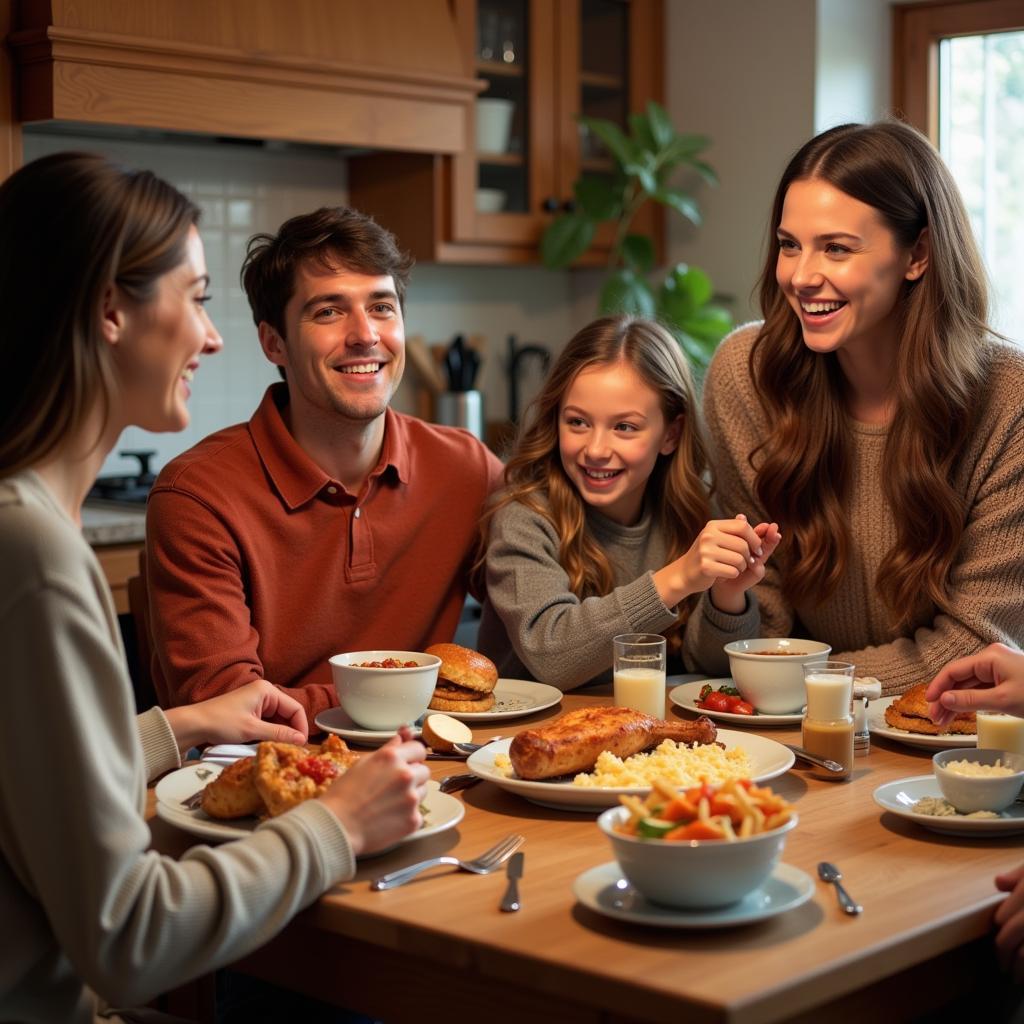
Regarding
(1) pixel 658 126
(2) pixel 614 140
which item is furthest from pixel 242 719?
(1) pixel 658 126

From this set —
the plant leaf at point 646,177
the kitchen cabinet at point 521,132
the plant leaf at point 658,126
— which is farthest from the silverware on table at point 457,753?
the plant leaf at point 658,126

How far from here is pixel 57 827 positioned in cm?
123

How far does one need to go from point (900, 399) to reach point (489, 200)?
7.66 feet

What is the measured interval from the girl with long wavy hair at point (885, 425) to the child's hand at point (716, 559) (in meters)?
0.17

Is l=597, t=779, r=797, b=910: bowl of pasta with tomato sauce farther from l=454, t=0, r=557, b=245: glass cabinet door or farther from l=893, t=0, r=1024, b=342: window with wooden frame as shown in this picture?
l=893, t=0, r=1024, b=342: window with wooden frame

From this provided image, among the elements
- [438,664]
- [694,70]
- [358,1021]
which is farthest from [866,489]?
[694,70]

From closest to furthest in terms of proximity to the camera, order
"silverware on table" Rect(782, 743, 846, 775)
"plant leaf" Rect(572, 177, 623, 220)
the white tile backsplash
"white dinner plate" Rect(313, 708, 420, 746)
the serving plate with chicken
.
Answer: the serving plate with chicken → "silverware on table" Rect(782, 743, 846, 775) → "white dinner plate" Rect(313, 708, 420, 746) → the white tile backsplash → "plant leaf" Rect(572, 177, 623, 220)

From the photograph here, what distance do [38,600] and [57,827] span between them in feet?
0.62

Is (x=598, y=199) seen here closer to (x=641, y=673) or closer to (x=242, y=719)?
(x=641, y=673)

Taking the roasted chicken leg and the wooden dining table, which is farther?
the roasted chicken leg

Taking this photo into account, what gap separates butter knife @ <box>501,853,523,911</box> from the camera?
4.36 ft

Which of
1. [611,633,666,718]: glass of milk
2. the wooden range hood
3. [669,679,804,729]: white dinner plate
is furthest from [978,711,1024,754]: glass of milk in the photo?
the wooden range hood

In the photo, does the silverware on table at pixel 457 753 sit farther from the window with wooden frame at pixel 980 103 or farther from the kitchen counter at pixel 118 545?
the window with wooden frame at pixel 980 103

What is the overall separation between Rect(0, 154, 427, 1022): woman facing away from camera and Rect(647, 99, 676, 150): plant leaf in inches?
126
